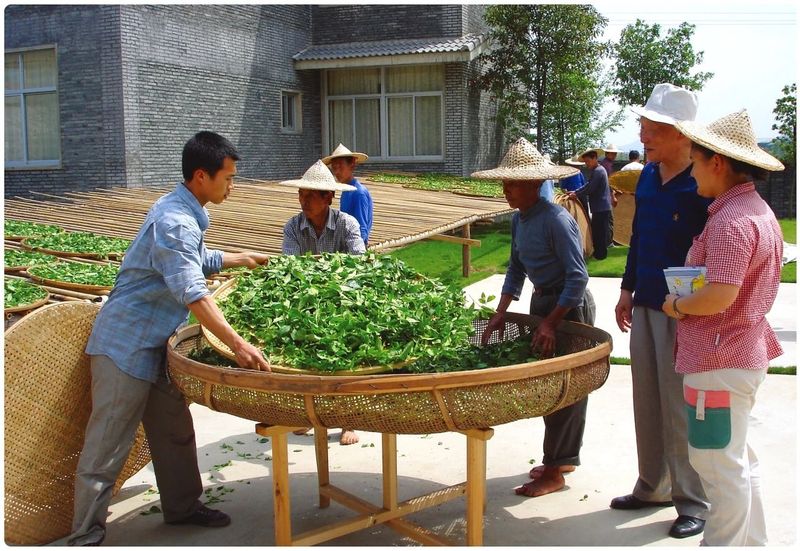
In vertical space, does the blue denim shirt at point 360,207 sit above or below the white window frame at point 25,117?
below

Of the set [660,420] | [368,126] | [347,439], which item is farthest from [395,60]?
[660,420]

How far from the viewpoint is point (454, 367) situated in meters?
3.04

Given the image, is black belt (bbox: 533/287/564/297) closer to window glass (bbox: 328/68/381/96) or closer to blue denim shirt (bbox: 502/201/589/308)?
blue denim shirt (bbox: 502/201/589/308)

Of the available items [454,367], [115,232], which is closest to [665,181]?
[454,367]

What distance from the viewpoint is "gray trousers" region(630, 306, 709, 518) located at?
11.3ft

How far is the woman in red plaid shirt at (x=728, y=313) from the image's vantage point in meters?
2.72

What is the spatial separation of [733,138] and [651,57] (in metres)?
20.5

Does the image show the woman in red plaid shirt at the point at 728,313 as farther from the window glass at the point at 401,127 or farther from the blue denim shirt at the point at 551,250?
the window glass at the point at 401,127

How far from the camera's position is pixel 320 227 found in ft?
14.7

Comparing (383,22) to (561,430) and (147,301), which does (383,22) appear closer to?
(561,430)

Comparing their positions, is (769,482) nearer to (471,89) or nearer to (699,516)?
(699,516)

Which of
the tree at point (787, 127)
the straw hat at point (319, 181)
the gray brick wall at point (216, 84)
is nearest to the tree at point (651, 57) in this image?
the tree at point (787, 127)

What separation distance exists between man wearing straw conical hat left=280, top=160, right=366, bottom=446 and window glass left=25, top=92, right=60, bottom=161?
11410mm

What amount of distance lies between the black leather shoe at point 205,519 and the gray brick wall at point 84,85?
11.0 metres
